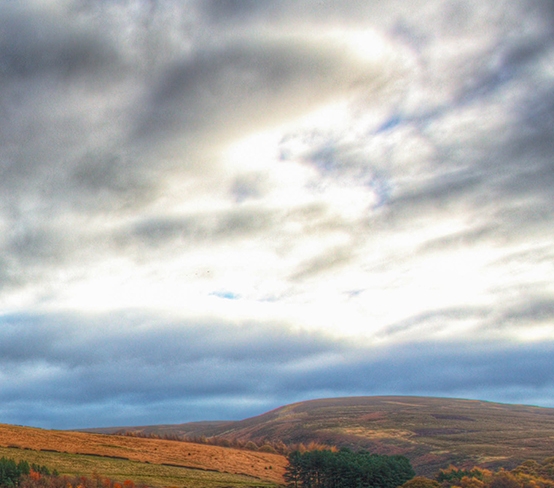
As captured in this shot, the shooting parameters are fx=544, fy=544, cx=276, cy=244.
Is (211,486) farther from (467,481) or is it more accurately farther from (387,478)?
(467,481)

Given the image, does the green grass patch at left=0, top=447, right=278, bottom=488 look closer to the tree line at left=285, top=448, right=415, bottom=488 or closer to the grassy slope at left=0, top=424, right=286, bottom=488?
the grassy slope at left=0, top=424, right=286, bottom=488

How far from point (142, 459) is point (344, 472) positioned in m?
35.8

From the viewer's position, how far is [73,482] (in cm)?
5784

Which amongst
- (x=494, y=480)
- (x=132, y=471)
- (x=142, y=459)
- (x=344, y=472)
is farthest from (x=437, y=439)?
(x=132, y=471)

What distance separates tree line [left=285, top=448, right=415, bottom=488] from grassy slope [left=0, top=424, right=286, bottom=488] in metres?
5.56

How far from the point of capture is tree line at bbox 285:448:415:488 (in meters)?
83.1

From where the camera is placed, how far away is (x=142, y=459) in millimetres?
95750

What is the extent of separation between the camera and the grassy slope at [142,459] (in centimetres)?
7662

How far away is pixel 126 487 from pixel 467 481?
44.4m

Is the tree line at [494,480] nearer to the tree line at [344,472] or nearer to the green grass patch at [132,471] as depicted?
the tree line at [344,472]

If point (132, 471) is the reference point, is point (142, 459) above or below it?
above

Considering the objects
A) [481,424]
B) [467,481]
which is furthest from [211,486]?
[481,424]

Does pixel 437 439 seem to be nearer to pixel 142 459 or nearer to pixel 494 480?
pixel 494 480

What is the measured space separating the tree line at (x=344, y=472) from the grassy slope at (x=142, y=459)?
556cm
